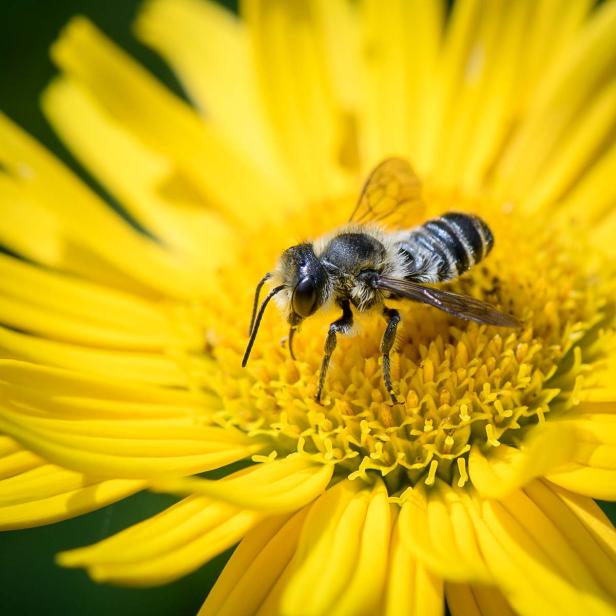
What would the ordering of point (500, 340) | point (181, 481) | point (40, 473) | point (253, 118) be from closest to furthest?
point (181, 481), point (40, 473), point (500, 340), point (253, 118)

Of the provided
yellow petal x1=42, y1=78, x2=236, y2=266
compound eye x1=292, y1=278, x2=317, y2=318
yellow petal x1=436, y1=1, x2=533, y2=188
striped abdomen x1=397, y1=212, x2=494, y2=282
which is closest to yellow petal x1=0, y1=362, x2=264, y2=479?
Answer: compound eye x1=292, y1=278, x2=317, y2=318

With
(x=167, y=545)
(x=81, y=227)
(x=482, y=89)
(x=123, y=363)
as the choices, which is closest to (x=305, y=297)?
(x=167, y=545)

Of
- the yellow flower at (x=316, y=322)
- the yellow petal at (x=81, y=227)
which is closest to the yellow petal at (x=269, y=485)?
the yellow flower at (x=316, y=322)

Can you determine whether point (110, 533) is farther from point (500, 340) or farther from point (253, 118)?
point (253, 118)

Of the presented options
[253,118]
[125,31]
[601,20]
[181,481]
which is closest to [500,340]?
[181,481]

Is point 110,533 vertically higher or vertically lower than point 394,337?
lower

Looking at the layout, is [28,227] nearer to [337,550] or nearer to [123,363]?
[123,363]

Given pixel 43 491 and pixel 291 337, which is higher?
pixel 291 337
